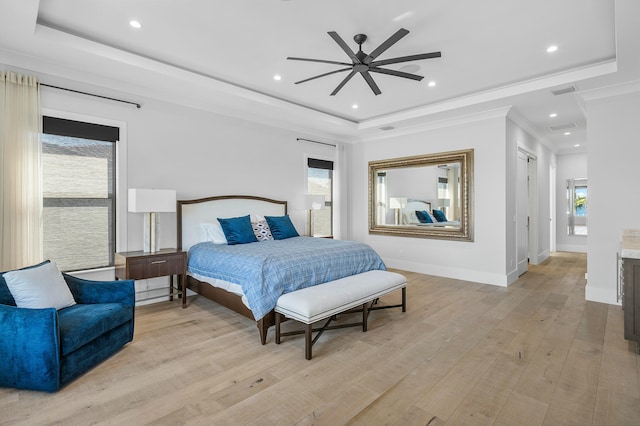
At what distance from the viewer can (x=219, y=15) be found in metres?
2.81

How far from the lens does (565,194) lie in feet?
28.1

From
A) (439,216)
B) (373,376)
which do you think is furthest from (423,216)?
(373,376)

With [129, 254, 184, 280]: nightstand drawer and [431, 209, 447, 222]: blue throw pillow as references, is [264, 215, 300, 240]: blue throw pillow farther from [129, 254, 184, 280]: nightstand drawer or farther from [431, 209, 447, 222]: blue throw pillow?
[431, 209, 447, 222]: blue throw pillow

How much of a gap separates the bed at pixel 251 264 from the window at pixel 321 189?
5.70 feet

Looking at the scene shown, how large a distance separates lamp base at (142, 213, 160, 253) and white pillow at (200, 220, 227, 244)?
26.5 inches

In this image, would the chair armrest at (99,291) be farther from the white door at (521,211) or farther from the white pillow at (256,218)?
the white door at (521,211)

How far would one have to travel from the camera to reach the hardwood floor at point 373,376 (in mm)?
1942

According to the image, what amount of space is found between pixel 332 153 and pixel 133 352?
201 inches

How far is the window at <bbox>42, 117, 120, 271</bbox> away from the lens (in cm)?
359

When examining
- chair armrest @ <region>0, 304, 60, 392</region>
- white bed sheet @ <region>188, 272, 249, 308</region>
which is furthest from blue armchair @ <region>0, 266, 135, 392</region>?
white bed sheet @ <region>188, 272, 249, 308</region>

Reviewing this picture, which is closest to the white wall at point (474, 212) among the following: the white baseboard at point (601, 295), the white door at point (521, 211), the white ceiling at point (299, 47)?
the white ceiling at point (299, 47)

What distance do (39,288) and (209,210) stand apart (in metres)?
2.48

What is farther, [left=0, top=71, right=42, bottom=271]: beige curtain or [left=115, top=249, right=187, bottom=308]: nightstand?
[left=115, top=249, right=187, bottom=308]: nightstand

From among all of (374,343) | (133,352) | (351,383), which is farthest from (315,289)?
(133,352)
